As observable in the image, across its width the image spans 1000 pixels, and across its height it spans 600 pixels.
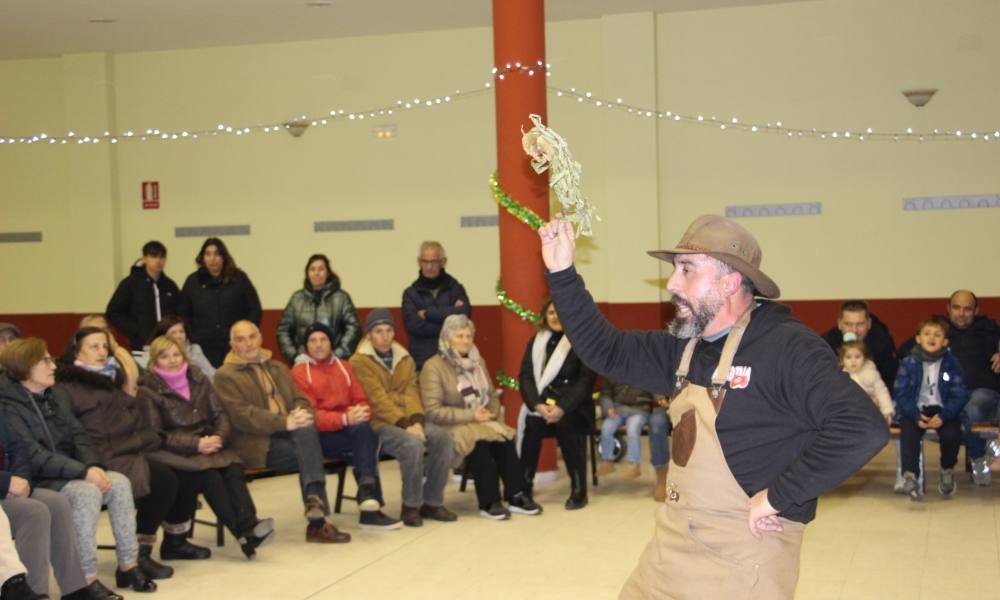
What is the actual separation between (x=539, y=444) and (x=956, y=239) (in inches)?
175

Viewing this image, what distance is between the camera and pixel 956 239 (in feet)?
31.5

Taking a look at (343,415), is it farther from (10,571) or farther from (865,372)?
(865,372)

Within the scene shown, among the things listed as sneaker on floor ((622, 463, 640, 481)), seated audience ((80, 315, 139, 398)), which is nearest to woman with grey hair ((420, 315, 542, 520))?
sneaker on floor ((622, 463, 640, 481))

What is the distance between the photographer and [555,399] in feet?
23.2

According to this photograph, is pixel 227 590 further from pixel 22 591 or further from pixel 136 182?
pixel 136 182

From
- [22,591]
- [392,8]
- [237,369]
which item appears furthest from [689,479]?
[392,8]

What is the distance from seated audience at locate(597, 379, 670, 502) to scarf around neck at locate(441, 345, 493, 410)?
0.78m

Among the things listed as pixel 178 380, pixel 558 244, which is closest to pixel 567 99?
pixel 178 380

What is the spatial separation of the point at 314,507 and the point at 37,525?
65.2 inches

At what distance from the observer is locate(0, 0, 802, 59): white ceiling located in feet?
30.5

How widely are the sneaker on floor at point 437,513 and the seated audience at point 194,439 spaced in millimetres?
1053

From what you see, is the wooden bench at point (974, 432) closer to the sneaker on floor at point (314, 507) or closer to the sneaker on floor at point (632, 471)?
the sneaker on floor at point (632, 471)

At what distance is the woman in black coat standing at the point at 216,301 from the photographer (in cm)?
829

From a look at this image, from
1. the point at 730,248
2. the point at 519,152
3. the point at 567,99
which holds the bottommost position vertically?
the point at 730,248
